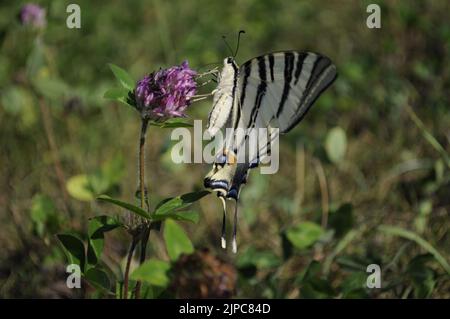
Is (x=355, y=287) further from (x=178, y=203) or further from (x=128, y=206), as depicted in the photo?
(x=128, y=206)

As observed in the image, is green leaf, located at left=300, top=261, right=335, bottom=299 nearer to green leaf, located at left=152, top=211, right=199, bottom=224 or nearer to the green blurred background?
the green blurred background

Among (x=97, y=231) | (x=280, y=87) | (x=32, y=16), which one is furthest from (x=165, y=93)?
(x=32, y=16)

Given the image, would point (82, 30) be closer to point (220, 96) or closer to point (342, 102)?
point (342, 102)

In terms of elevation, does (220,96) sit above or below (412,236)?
above

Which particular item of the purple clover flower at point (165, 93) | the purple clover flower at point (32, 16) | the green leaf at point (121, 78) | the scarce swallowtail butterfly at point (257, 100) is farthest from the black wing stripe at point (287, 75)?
the purple clover flower at point (32, 16)
